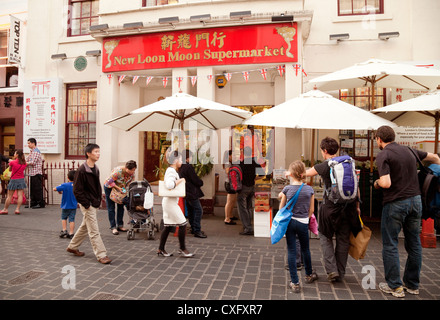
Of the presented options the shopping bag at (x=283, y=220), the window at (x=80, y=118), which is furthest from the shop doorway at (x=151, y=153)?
the shopping bag at (x=283, y=220)

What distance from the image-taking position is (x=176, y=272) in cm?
423

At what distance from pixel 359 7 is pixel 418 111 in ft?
16.0

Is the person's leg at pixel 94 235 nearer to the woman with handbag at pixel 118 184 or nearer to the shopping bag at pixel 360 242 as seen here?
the woman with handbag at pixel 118 184

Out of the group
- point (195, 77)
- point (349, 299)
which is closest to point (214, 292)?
point (349, 299)

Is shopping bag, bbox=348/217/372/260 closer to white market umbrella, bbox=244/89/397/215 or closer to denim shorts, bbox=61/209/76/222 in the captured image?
white market umbrella, bbox=244/89/397/215

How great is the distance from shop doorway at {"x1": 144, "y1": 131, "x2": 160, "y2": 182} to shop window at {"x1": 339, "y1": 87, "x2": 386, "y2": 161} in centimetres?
665

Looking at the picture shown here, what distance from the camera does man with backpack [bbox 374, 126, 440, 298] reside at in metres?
3.48

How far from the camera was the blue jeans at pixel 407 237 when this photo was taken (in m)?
3.48

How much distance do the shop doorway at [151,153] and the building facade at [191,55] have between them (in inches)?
1.5

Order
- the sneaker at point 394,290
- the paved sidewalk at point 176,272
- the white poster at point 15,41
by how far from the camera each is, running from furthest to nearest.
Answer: the white poster at point 15,41, the paved sidewalk at point 176,272, the sneaker at point 394,290

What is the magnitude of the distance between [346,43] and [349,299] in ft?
27.1

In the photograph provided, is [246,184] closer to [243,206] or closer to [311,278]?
[243,206]
